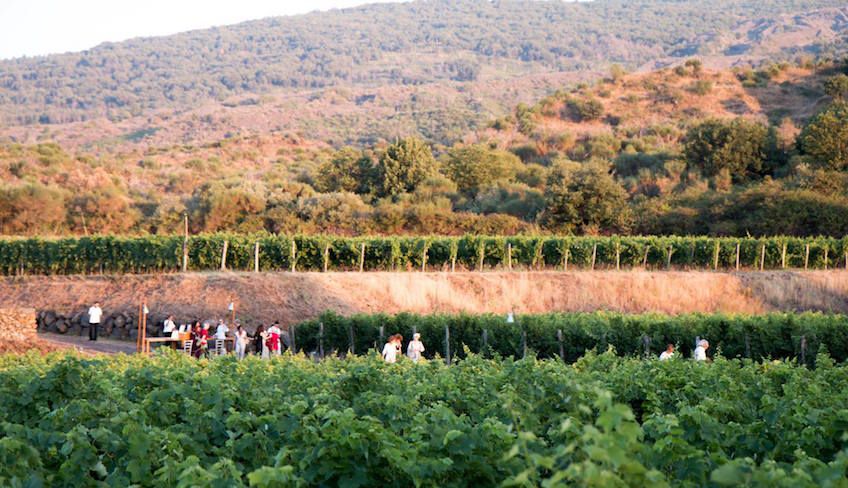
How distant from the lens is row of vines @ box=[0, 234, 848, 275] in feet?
122

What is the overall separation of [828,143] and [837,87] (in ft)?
75.0

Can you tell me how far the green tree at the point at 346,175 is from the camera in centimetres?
5775

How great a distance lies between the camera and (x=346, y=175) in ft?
191

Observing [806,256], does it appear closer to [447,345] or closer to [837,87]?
[447,345]

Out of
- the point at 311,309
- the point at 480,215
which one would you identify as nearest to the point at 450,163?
the point at 480,215

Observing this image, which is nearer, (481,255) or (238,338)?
(238,338)

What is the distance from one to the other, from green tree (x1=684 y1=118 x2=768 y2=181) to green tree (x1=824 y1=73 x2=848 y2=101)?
59.9 feet

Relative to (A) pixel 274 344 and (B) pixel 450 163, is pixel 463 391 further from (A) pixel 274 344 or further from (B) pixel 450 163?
(B) pixel 450 163

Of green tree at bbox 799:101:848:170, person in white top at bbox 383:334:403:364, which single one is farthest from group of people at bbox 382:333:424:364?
green tree at bbox 799:101:848:170

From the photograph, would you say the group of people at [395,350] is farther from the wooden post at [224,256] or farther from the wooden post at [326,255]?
the wooden post at [224,256]

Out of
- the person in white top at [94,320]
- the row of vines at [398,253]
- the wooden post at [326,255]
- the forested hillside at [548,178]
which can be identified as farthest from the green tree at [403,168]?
the person in white top at [94,320]

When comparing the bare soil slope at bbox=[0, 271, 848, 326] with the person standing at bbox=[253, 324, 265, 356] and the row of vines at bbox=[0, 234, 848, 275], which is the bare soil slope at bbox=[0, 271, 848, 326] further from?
the person standing at bbox=[253, 324, 265, 356]

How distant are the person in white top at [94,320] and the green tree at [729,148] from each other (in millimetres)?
38506

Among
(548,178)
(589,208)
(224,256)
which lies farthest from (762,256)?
(224,256)
